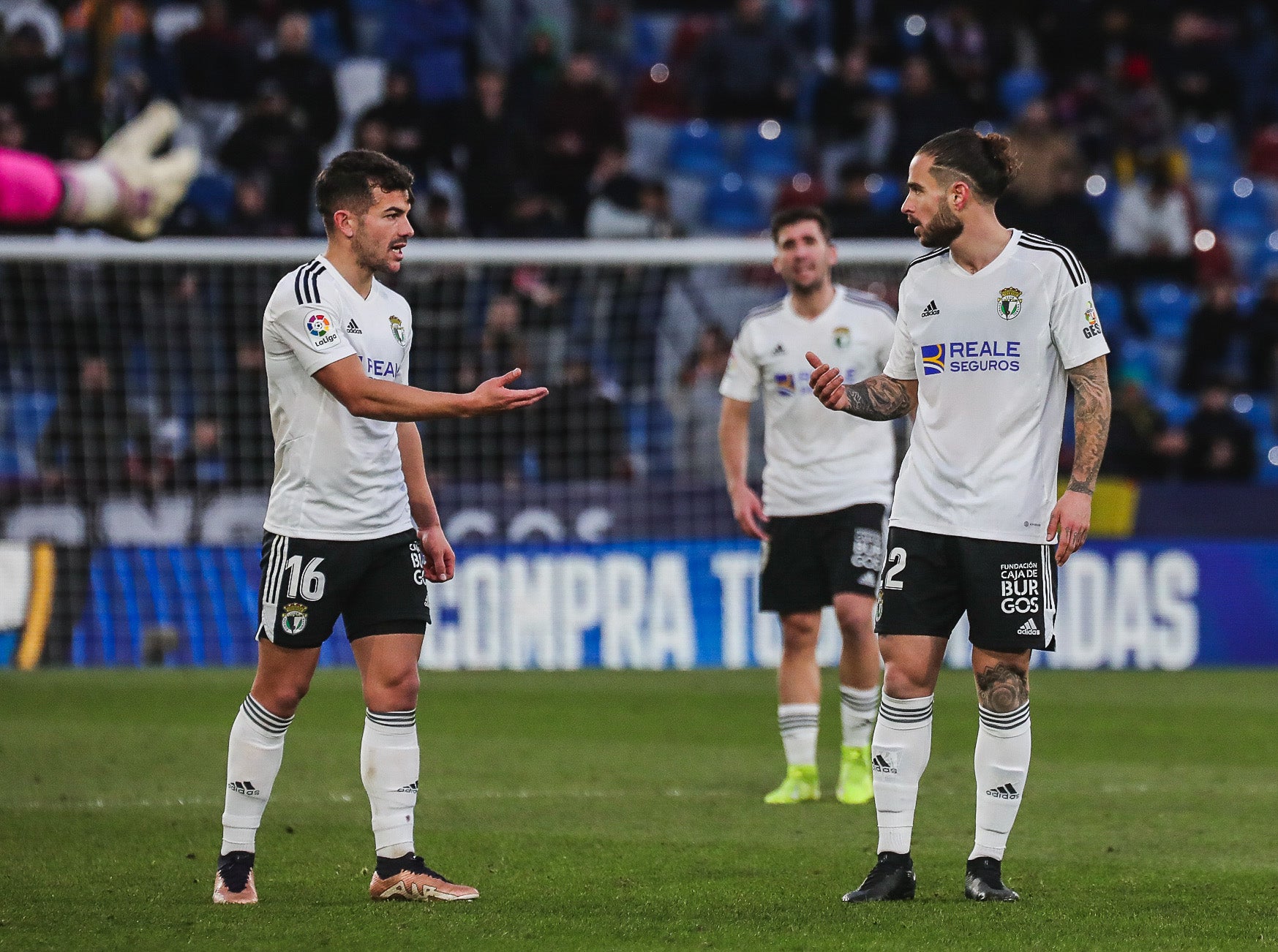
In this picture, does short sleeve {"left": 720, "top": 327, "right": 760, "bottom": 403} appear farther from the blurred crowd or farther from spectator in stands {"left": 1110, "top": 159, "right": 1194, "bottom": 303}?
spectator in stands {"left": 1110, "top": 159, "right": 1194, "bottom": 303}

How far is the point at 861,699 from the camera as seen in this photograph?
323 inches

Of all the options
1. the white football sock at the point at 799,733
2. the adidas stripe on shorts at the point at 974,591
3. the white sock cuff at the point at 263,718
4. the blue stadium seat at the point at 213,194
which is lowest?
the white football sock at the point at 799,733

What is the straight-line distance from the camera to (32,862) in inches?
252

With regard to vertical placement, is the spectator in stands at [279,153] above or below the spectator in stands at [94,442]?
above

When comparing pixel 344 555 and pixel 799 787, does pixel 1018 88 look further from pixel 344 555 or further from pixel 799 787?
pixel 344 555

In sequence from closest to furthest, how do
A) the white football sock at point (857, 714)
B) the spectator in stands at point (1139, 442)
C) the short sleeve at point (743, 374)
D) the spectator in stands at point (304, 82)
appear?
the white football sock at point (857, 714) < the short sleeve at point (743, 374) < the spectator in stands at point (1139, 442) < the spectator in stands at point (304, 82)

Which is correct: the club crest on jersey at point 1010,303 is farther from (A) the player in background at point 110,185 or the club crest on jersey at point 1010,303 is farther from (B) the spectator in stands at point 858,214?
(B) the spectator in stands at point 858,214

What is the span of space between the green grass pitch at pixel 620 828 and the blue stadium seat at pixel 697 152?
8430mm

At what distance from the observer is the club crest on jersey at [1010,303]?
5664mm

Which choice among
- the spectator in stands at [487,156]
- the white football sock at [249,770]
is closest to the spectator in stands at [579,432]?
the spectator in stands at [487,156]

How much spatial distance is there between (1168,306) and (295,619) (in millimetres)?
14218

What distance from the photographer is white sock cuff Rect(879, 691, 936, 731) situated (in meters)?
5.73

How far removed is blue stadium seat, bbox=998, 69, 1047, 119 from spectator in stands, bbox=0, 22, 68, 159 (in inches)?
386

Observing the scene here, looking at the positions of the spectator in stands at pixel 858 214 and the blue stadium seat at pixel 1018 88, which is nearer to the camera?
the spectator in stands at pixel 858 214
